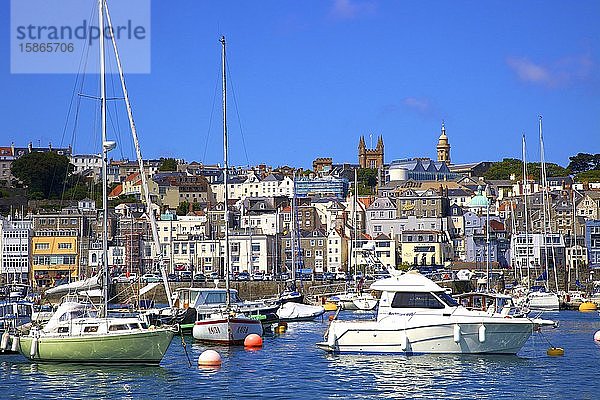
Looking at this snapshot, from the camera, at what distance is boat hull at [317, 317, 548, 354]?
31.6m

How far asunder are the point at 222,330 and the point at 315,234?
201ft

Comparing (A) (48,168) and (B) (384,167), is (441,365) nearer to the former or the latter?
(A) (48,168)

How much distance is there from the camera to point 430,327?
104 feet

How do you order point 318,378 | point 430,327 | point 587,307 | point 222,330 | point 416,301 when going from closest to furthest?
point 318,378
point 430,327
point 416,301
point 222,330
point 587,307

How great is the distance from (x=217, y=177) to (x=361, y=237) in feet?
167

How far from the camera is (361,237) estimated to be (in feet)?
329

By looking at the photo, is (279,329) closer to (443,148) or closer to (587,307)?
(587,307)

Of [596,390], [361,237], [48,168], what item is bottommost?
[596,390]

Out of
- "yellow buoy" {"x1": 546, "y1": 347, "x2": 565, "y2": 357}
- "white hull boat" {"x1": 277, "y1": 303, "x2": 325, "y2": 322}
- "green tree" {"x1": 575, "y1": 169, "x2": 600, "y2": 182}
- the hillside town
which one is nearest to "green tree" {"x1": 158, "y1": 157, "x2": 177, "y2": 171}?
the hillside town

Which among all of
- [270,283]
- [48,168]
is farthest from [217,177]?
[270,283]

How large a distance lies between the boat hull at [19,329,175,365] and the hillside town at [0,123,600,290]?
45585mm

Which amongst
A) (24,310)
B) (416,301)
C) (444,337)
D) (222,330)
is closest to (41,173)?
(24,310)

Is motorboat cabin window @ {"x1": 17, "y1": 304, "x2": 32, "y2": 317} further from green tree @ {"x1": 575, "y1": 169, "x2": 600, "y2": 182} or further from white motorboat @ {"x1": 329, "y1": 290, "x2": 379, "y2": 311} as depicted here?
green tree @ {"x1": 575, "y1": 169, "x2": 600, "y2": 182}

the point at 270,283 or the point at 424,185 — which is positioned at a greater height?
the point at 424,185
